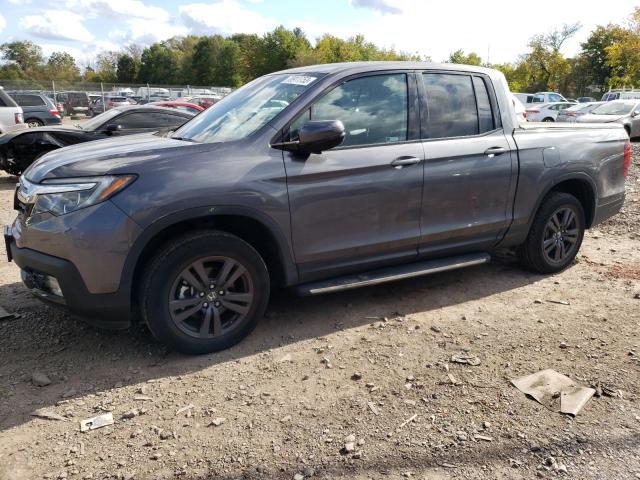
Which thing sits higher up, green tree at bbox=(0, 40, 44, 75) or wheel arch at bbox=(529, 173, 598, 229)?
green tree at bbox=(0, 40, 44, 75)

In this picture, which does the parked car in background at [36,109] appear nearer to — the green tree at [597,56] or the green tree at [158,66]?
the green tree at [597,56]

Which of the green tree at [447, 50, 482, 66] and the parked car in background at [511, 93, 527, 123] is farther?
the green tree at [447, 50, 482, 66]

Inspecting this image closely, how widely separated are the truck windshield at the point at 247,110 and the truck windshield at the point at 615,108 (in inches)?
681

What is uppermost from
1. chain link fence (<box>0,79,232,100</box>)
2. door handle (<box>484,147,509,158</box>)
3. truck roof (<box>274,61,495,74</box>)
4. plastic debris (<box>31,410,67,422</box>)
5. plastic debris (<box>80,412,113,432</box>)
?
chain link fence (<box>0,79,232,100</box>)

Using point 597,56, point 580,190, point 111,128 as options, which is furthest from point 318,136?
point 597,56

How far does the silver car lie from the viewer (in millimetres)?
17172

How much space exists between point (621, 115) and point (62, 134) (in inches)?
655

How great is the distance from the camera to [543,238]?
4957 mm

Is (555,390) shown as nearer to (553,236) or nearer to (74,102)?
(553,236)

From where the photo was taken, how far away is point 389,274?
4090 mm

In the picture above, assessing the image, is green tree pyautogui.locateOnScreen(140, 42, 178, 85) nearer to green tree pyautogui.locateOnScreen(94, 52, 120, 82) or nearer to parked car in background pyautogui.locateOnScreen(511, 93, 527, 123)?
green tree pyautogui.locateOnScreen(94, 52, 120, 82)

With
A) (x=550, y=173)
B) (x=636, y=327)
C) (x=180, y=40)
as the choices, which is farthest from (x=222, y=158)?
(x=180, y=40)

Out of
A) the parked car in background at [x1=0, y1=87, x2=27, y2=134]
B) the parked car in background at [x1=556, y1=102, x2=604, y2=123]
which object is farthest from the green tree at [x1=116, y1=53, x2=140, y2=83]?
the parked car in background at [x1=0, y1=87, x2=27, y2=134]

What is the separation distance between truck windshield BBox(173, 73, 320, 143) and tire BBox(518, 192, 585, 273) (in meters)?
2.47
